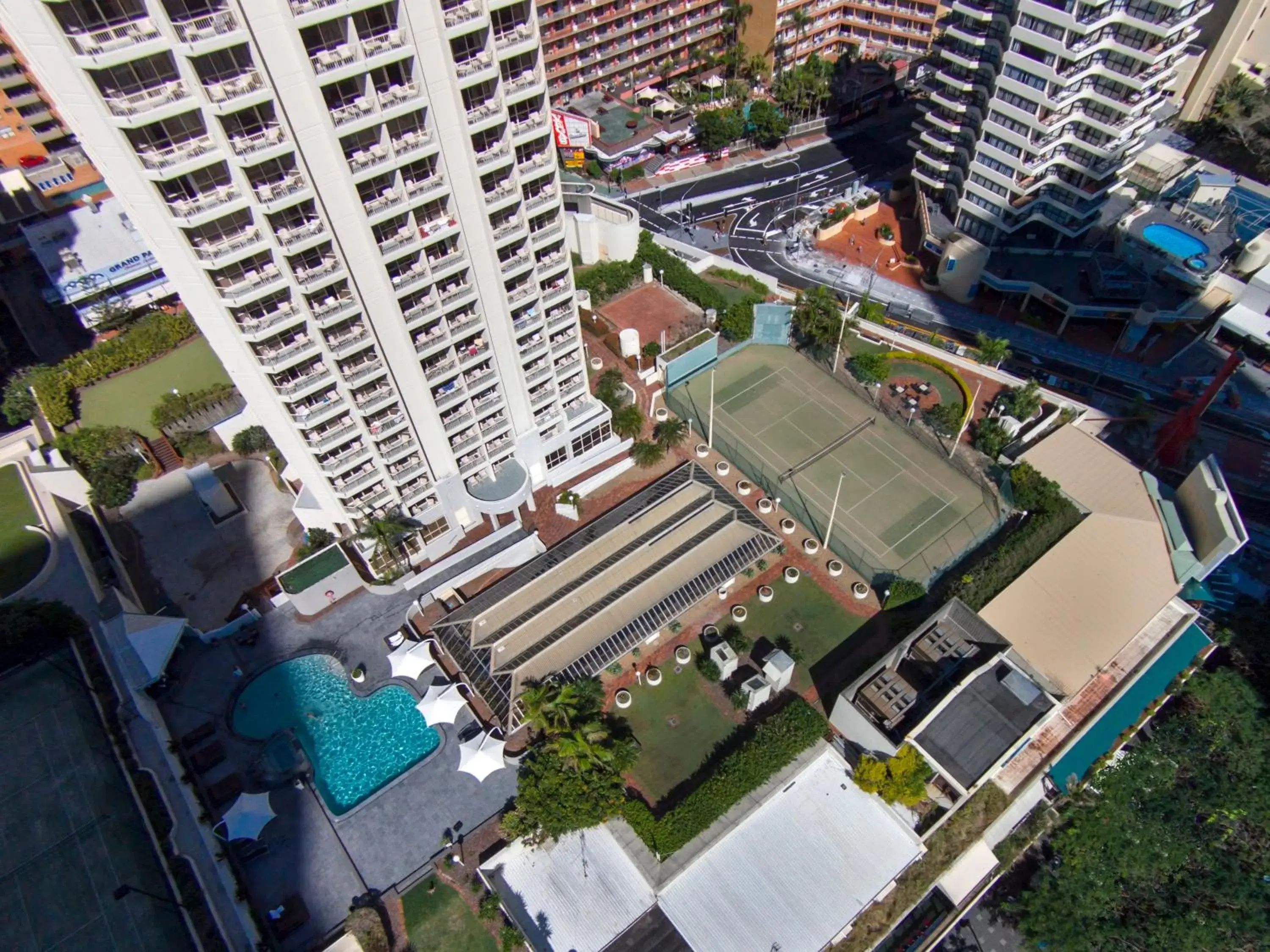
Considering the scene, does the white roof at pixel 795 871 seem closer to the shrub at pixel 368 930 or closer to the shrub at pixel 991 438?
the shrub at pixel 368 930

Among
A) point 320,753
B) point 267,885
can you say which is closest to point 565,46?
point 320,753

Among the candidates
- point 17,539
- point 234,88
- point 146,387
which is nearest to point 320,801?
point 17,539

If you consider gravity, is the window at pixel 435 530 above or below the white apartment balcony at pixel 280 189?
below

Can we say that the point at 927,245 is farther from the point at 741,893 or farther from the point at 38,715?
the point at 38,715

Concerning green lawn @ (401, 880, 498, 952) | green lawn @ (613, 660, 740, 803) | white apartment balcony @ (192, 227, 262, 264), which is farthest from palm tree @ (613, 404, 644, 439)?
green lawn @ (401, 880, 498, 952)

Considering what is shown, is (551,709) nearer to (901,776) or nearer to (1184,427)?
(901,776)

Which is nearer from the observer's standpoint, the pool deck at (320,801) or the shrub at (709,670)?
the pool deck at (320,801)

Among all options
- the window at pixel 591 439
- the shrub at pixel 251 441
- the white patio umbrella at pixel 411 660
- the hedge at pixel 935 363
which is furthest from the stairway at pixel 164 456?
the hedge at pixel 935 363
